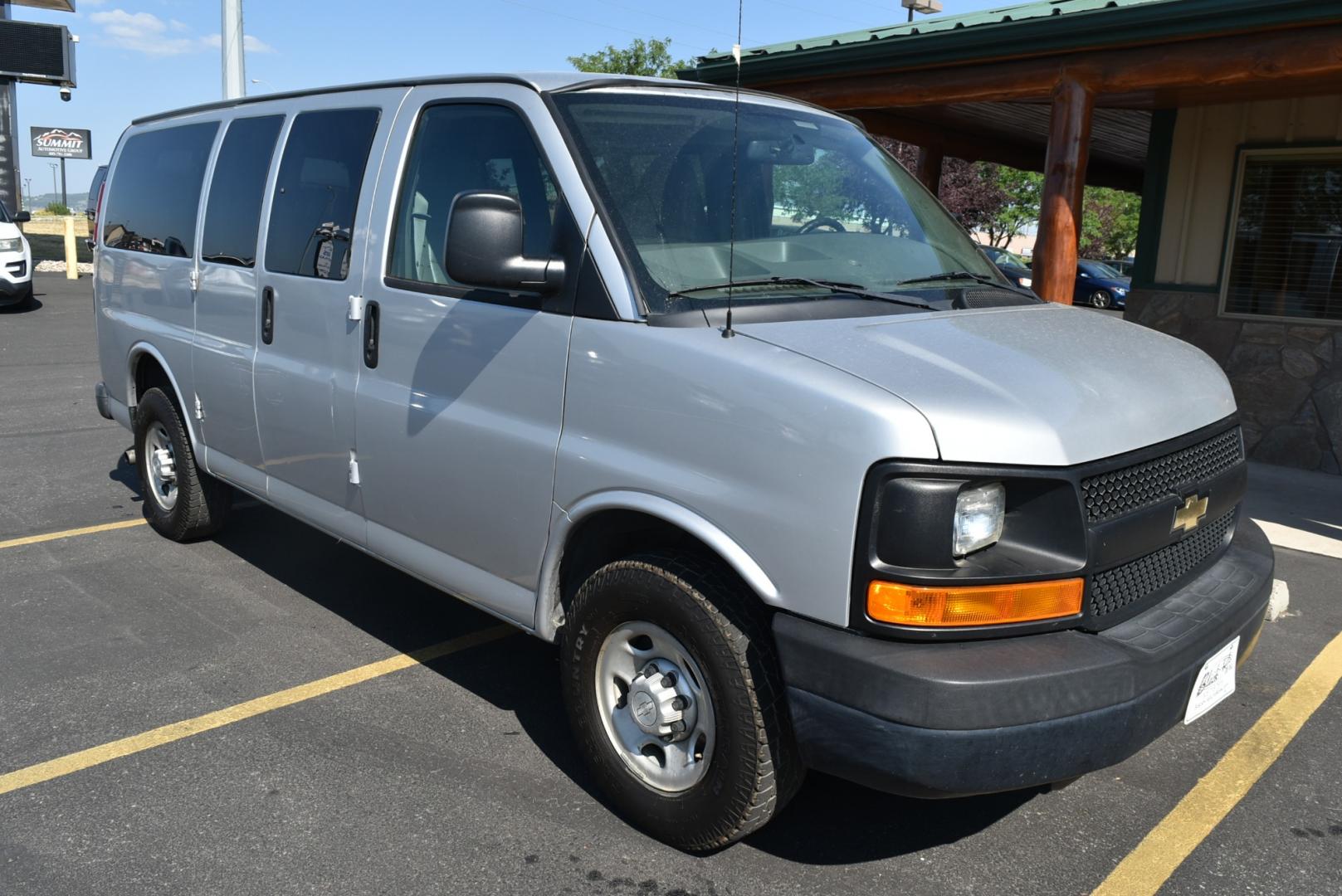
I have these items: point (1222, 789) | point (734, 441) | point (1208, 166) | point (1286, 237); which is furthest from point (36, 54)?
point (1222, 789)

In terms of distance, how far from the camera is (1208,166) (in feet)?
30.0

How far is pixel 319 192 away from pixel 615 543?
6.62ft

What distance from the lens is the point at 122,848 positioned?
10.1 feet

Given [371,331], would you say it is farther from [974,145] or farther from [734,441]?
[974,145]

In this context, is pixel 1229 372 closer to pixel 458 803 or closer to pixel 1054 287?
pixel 1054 287

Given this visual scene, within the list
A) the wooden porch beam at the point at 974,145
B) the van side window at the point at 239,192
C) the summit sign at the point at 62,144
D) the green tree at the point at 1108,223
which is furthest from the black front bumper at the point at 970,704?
the green tree at the point at 1108,223

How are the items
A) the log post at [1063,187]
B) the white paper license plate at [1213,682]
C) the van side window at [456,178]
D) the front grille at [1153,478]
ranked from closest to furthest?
the front grille at [1153,478] → the white paper license plate at [1213,682] → the van side window at [456,178] → the log post at [1063,187]

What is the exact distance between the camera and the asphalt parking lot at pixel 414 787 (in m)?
3.03

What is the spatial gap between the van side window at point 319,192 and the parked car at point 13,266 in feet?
44.5

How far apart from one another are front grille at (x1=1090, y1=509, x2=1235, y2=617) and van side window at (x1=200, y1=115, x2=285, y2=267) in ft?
11.7

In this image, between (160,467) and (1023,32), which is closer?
(160,467)

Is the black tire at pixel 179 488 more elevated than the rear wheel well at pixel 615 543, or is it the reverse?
the rear wheel well at pixel 615 543

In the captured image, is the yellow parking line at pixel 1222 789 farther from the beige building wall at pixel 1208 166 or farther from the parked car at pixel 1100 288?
the parked car at pixel 1100 288

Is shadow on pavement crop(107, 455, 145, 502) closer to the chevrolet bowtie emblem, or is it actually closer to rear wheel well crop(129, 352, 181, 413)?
rear wheel well crop(129, 352, 181, 413)
